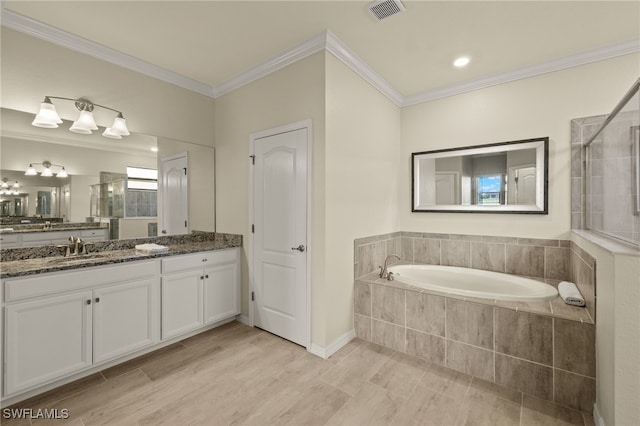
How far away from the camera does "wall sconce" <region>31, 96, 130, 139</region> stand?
2199 millimetres

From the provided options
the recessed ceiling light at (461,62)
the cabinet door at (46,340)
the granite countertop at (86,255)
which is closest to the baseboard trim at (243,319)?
the granite countertop at (86,255)

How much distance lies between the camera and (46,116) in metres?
2.20

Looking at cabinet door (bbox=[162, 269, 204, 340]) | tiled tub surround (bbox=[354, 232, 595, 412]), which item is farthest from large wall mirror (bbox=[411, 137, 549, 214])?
cabinet door (bbox=[162, 269, 204, 340])

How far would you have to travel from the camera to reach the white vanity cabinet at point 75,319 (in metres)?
1.78

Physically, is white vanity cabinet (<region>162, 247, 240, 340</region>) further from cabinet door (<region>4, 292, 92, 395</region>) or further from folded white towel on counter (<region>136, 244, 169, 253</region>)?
cabinet door (<region>4, 292, 92, 395</region>)

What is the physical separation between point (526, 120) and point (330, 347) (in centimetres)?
294

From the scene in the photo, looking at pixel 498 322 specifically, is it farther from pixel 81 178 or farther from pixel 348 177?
pixel 81 178

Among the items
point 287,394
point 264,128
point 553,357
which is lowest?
point 287,394

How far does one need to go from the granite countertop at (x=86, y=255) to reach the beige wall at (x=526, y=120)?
8.45ft

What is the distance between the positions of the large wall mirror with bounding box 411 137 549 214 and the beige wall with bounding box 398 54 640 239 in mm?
78

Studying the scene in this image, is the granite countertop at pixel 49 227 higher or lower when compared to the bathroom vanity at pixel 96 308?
higher

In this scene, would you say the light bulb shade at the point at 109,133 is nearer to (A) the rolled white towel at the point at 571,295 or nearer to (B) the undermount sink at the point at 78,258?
(B) the undermount sink at the point at 78,258

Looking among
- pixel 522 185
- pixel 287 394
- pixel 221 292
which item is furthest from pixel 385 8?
pixel 221 292

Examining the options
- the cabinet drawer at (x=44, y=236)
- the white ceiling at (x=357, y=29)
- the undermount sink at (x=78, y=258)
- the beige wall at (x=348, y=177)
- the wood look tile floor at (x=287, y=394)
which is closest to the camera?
the wood look tile floor at (x=287, y=394)
